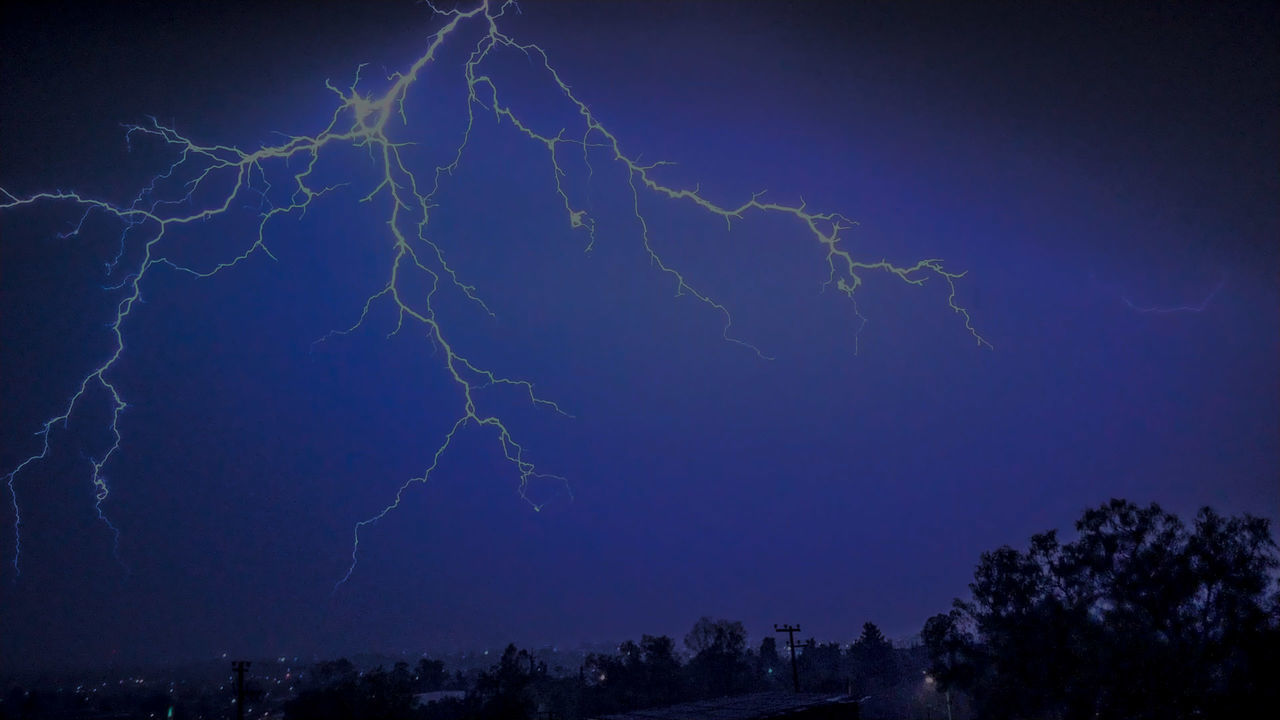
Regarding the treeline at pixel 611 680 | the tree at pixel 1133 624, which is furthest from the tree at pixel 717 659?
the tree at pixel 1133 624

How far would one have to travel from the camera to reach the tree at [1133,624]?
12391 millimetres

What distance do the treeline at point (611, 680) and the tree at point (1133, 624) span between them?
7.56 metres

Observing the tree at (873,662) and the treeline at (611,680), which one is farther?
the tree at (873,662)

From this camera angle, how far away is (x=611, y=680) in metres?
29.0

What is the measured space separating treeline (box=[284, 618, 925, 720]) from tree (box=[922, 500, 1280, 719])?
24.8 feet

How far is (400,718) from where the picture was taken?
672 inches

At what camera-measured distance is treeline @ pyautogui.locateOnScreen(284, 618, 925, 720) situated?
1784 cm

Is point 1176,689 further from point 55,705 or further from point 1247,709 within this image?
point 55,705

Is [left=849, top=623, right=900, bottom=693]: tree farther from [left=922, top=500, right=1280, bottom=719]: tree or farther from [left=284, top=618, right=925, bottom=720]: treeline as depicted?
[left=922, top=500, right=1280, bottom=719]: tree

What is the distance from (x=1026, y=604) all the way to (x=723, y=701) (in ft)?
28.6

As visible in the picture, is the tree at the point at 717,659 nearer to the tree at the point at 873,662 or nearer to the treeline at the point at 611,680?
the treeline at the point at 611,680

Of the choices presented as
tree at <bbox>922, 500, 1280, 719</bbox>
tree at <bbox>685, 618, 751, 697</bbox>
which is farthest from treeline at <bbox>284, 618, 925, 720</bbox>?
tree at <bbox>922, 500, 1280, 719</bbox>

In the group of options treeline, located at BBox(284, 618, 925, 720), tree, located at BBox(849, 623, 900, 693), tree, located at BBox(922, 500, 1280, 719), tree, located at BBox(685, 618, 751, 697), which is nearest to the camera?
tree, located at BBox(922, 500, 1280, 719)

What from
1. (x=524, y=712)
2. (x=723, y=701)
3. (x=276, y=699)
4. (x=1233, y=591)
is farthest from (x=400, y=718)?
(x=276, y=699)
